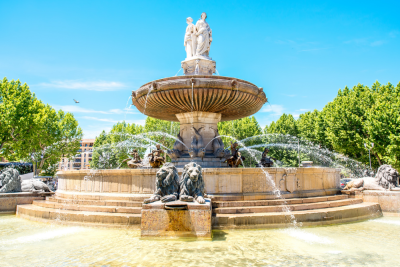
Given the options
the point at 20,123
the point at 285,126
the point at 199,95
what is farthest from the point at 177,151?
the point at 285,126

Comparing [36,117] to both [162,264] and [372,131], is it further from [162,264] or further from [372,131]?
[372,131]

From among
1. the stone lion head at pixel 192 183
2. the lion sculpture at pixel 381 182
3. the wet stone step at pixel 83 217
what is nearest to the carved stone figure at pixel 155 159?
the wet stone step at pixel 83 217

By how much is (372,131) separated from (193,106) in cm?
1676

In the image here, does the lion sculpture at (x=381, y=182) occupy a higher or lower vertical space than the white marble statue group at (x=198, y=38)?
lower

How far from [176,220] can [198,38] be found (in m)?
8.88

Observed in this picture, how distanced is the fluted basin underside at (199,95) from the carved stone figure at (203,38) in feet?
9.55

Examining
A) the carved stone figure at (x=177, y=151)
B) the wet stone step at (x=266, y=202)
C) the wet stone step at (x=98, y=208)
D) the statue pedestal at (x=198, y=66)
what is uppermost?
the statue pedestal at (x=198, y=66)

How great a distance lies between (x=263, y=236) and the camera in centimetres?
572

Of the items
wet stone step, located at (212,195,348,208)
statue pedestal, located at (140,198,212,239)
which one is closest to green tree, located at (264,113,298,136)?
wet stone step, located at (212,195,348,208)

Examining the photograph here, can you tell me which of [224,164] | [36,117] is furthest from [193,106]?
[36,117]

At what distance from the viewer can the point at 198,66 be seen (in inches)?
465

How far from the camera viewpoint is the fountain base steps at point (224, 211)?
6.33m

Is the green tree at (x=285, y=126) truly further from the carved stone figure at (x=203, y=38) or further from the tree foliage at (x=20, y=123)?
the tree foliage at (x=20, y=123)

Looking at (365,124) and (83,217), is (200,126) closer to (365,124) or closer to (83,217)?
(83,217)
